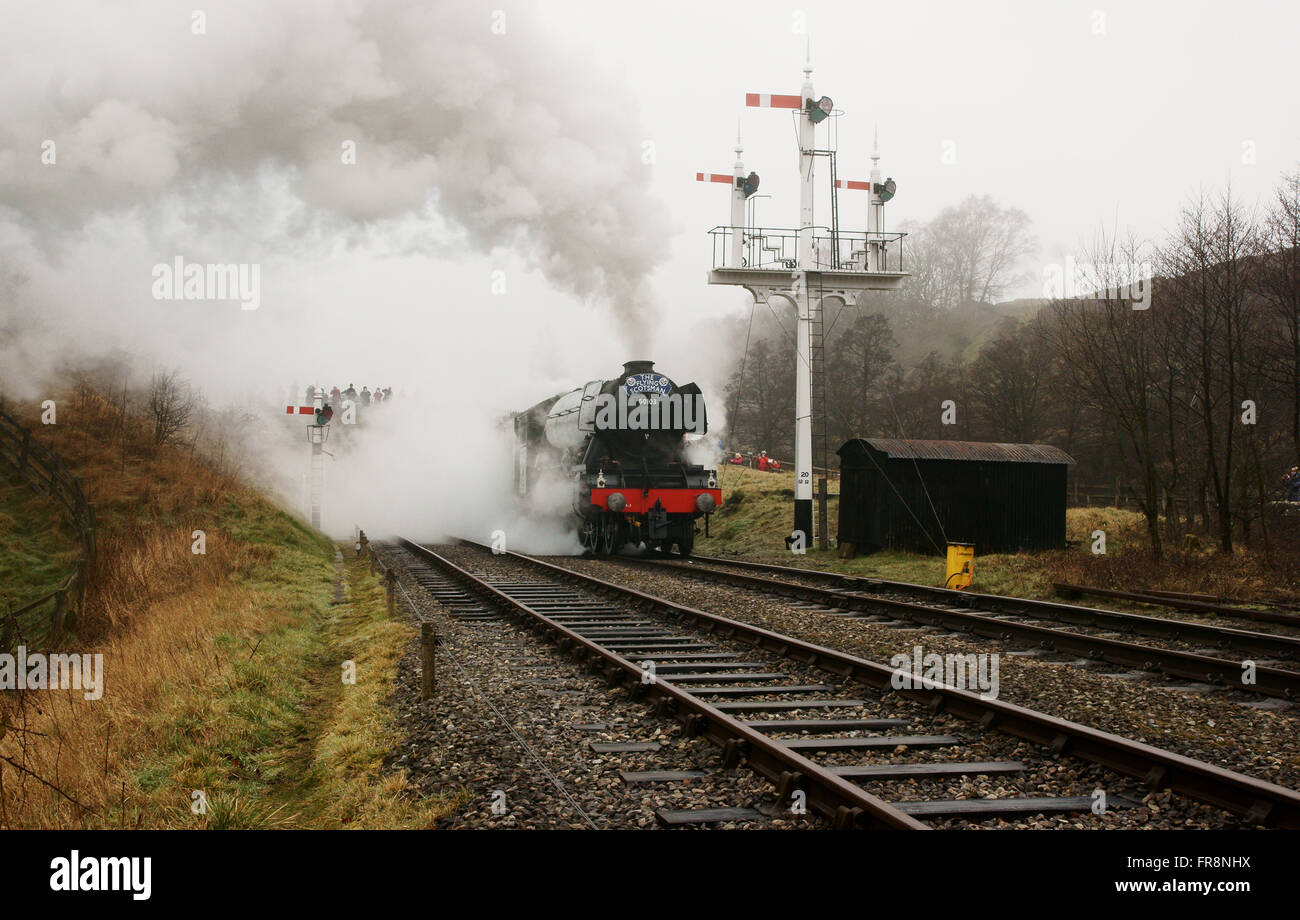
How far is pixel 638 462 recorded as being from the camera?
21.5m

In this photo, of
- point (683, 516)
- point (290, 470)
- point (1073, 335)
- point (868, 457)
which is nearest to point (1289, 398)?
point (1073, 335)

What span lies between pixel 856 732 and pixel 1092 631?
5.25 m

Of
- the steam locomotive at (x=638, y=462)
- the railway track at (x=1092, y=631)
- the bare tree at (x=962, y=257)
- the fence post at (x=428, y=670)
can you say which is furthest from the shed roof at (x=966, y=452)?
the bare tree at (x=962, y=257)

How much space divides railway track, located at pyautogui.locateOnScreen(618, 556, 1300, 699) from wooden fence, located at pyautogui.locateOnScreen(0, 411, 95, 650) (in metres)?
9.74

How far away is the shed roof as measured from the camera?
64.6 ft

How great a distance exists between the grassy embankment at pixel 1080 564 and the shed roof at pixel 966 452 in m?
1.99

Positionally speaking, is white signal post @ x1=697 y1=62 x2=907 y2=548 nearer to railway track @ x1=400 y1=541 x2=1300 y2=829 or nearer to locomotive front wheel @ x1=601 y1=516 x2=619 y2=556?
locomotive front wheel @ x1=601 y1=516 x2=619 y2=556

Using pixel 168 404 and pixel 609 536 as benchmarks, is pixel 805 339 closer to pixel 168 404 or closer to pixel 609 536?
pixel 609 536

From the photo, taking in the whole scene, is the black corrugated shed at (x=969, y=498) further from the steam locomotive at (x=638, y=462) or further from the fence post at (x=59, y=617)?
the fence post at (x=59, y=617)

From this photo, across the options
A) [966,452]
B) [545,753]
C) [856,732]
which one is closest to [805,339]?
[966,452]

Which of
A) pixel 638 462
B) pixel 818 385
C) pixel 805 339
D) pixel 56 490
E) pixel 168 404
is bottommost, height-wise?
pixel 56 490

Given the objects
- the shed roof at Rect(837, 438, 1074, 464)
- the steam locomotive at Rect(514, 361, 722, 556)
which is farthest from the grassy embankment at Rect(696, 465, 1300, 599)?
the steam locomotive at Rect(514, 361, 722, 556)

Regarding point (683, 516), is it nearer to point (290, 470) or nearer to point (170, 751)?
point (170, 751)

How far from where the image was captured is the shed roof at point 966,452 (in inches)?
775
